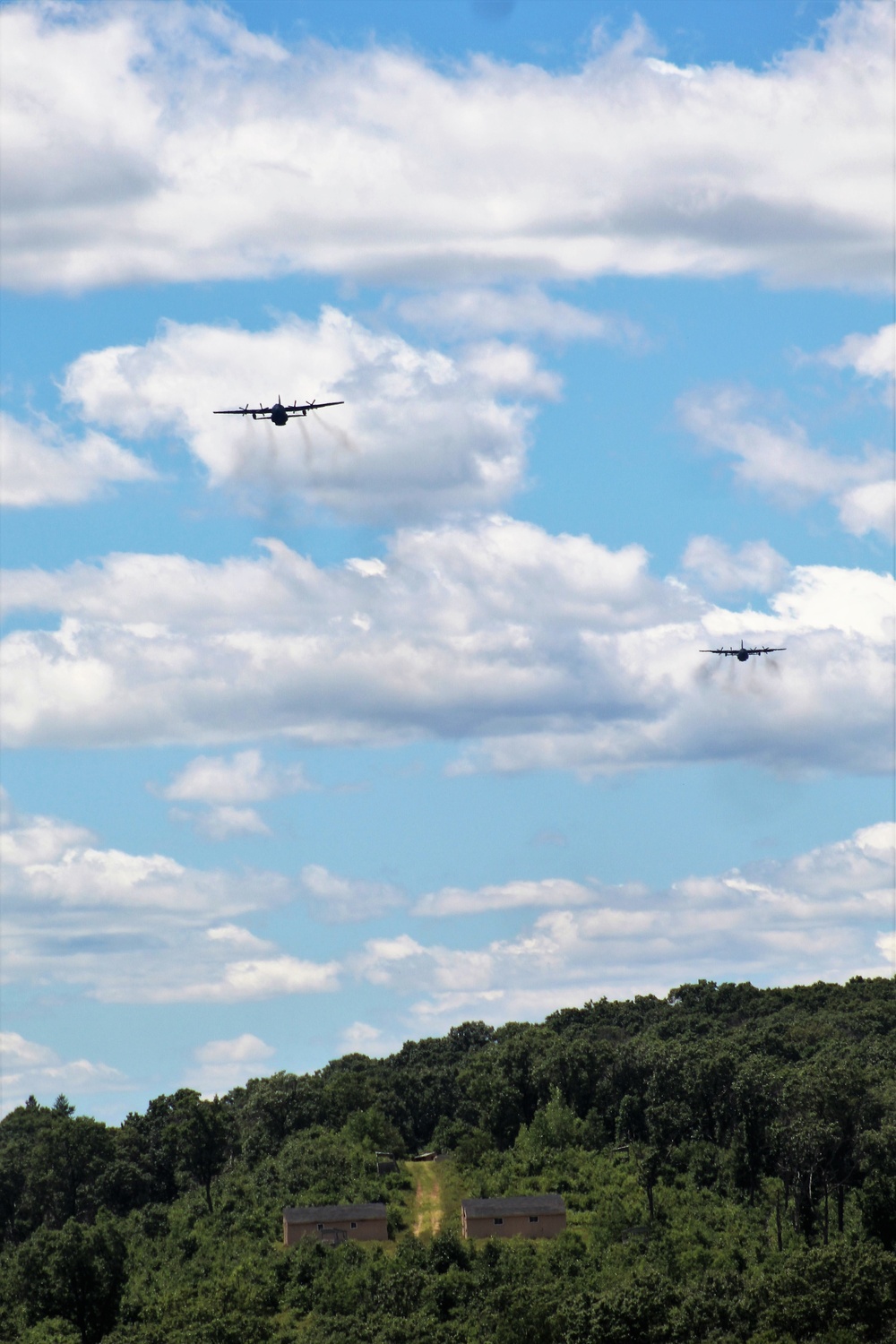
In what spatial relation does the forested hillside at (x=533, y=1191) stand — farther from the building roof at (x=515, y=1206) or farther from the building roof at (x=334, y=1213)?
the building roof at (x=515, y=1206)

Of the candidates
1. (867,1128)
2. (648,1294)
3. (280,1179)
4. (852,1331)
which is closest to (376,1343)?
(648,1294)

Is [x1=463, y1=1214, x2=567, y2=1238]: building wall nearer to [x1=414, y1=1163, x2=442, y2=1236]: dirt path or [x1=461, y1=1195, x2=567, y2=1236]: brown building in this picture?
[x1=461, y1=1195, x2=567, y2=1236]: brown building

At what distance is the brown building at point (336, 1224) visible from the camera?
15375 centimetres

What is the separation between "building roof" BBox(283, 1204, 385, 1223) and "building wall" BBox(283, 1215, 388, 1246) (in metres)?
0.22

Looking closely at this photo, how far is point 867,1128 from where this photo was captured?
148 m

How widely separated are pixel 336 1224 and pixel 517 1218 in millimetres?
15433

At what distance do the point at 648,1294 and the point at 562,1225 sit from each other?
34.4m

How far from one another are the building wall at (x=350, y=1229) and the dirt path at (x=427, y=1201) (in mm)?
3380

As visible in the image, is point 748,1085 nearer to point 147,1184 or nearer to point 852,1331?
point 852,1331

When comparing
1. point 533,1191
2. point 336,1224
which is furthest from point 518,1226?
point 336,1224

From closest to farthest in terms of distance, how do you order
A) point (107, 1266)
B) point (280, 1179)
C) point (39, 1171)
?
point (107, 1266)
point (280, 1179)
point (39, 1171)

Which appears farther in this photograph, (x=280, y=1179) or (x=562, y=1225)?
(x=280, y=1179)

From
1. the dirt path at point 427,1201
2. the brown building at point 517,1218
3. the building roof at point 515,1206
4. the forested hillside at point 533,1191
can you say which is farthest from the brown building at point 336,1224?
the brown building at point 517,1218

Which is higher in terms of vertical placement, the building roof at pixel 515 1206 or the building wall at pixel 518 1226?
the building roof at pixel 515 1206
